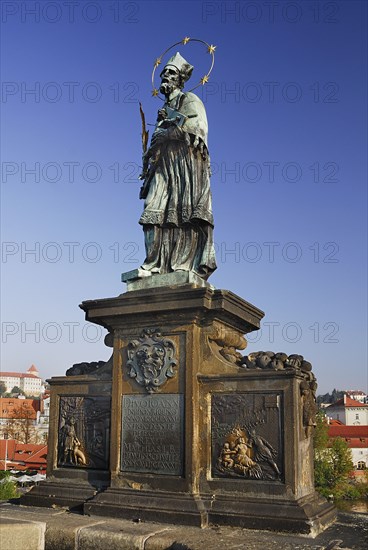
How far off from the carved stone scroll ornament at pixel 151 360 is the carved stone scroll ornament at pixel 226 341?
1.78ft

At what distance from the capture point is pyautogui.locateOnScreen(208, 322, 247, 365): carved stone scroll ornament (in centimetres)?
747

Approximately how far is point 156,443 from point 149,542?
1467mm

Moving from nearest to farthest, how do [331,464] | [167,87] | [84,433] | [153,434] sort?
[153,434] → [84,433] → [167,87] → [331,464]

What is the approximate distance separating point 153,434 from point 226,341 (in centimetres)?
149

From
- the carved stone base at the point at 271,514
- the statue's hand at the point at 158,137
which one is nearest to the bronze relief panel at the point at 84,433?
the carved stone base at the point at 271,514

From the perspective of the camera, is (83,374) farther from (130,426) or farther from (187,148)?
(187,148)

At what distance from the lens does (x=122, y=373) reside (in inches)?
306

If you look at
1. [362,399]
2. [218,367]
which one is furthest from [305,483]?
[362,399]

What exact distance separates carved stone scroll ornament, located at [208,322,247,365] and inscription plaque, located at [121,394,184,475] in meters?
0.81

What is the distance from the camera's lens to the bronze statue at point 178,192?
320 inches

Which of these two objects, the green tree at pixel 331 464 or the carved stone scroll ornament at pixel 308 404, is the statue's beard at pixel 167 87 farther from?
the green tree at pixel 331 464

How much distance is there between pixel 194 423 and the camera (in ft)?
23.2

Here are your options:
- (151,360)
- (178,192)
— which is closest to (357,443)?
(178,192)

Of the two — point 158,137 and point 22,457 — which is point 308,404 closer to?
point 158,137
